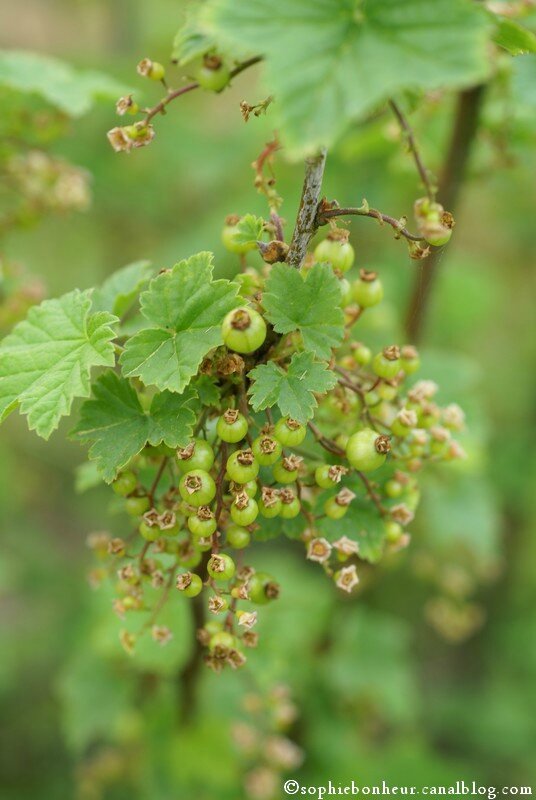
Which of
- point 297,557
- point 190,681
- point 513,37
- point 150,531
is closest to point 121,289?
point 150,531

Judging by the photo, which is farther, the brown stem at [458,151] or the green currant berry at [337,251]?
the brown stem at [458,151]

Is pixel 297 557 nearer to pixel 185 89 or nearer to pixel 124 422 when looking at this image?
pixel 124 422

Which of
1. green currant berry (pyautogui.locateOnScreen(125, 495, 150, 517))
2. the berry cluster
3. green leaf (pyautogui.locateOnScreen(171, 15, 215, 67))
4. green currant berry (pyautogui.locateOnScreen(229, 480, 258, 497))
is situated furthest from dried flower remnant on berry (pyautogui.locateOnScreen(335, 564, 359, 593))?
green leaf (pyautogui.locateOnScreen(171, 15, 215, 67))

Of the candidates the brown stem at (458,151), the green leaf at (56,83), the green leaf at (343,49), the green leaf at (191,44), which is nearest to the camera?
the green leaf at (343,49)

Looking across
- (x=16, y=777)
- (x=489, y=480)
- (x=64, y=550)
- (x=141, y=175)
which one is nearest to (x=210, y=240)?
(x=141, y=175)

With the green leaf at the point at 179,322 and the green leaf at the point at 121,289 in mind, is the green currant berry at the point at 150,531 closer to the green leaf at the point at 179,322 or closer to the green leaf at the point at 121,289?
the green leaf at the point at 179,322

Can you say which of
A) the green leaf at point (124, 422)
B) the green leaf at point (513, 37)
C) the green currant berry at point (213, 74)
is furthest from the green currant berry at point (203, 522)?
the green leaf at point (513, 37)

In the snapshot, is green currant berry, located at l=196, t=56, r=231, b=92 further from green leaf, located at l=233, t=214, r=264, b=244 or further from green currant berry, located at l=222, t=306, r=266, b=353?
green currant berry, located at l=222, t=306, r=266, b=353
